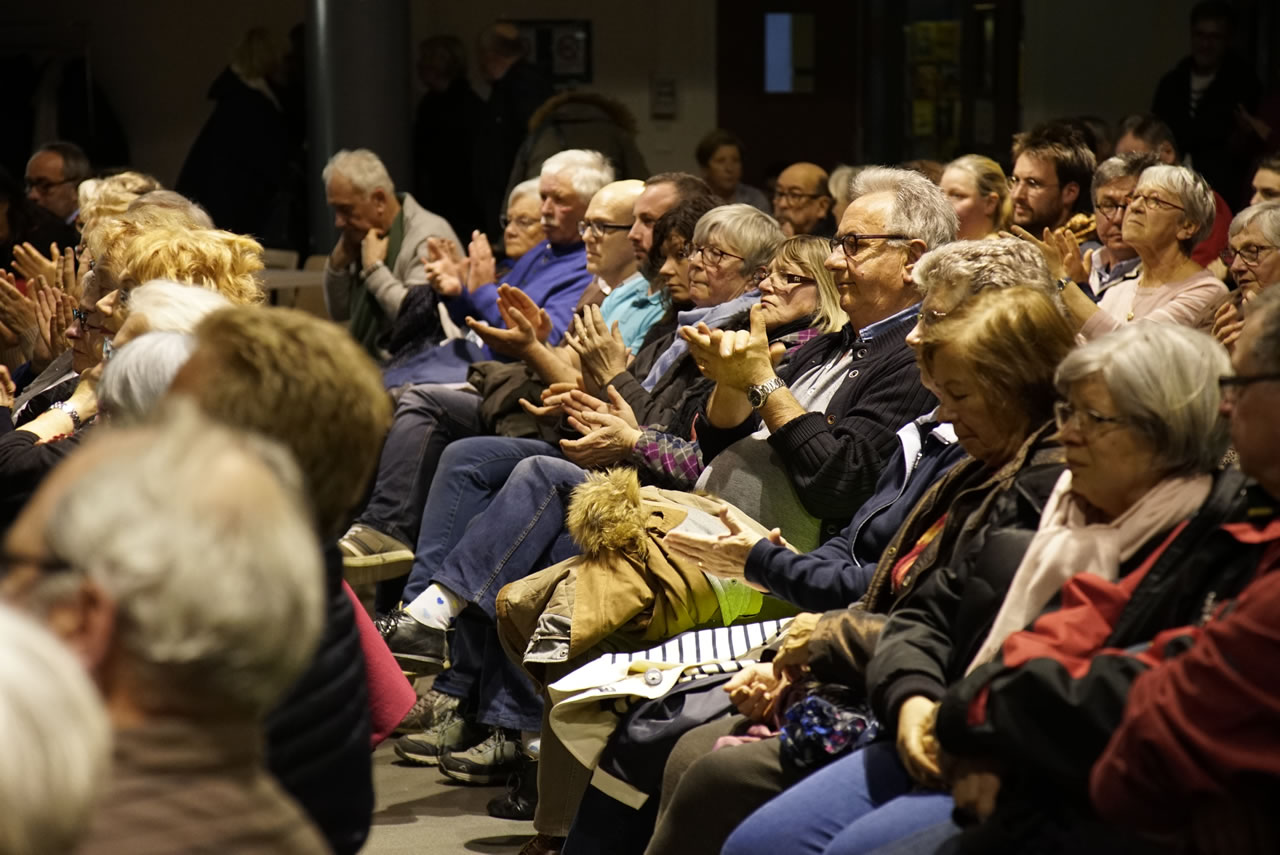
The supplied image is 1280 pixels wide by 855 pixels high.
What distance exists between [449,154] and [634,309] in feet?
15.0

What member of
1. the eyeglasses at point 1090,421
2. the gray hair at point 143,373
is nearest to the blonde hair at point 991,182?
the eyeglasses at point 1090,421

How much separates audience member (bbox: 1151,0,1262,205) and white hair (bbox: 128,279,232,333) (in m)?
5.09

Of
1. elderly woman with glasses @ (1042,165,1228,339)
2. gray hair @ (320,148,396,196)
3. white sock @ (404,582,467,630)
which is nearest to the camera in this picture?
white sock @ (404,582,467,630)

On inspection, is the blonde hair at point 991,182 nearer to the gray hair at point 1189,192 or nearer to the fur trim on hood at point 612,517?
the gray hair at point 1189,192

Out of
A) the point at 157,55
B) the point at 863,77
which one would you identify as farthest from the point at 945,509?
the point at 157,55

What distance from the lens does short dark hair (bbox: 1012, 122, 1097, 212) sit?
512 cm

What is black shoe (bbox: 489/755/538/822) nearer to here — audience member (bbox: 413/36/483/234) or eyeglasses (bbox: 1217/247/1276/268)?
eyeglasses (bbox: 1217/247/1276/268)

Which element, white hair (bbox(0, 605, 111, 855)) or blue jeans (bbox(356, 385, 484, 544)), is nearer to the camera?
white hair (bbox(0, 605, 111, 855))

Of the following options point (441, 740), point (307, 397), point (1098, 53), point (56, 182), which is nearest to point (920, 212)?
point (441, 740)

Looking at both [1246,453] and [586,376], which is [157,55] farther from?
[1246,453]

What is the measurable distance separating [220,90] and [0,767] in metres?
7.94

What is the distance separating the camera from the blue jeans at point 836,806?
85.5 inches

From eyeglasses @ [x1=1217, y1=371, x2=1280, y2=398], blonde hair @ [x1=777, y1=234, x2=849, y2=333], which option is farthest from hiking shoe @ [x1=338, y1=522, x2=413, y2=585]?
A: eyeglasses @ [x1=1217, y1=371, x2=1280, y2=398]

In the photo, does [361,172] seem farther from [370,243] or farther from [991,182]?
[991,182]
